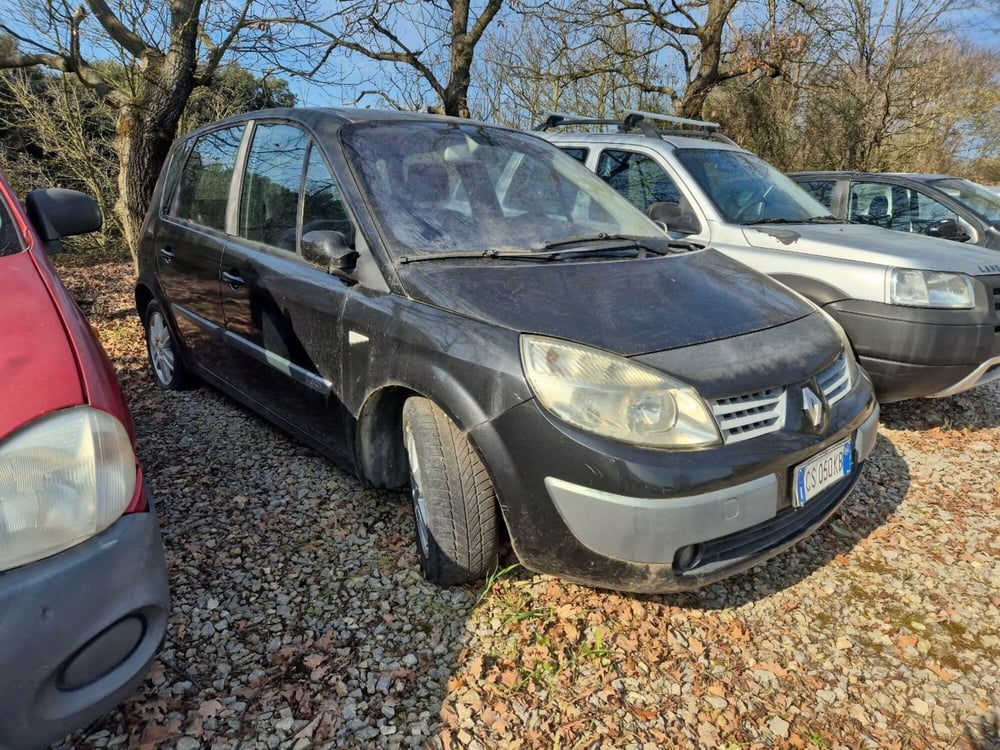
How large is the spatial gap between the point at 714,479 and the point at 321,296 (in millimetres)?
1734

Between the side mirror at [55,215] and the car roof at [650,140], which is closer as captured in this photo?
the side mirror at [55,215]

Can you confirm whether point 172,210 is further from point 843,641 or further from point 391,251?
point 843,641

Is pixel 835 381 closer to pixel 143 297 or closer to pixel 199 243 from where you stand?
pixel 199 243

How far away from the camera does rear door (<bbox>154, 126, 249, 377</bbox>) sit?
3615 mm

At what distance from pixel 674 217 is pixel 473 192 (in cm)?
196

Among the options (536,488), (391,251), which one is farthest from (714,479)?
(391,251)

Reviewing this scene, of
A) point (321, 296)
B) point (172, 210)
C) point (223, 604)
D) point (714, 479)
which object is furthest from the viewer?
point (172, 210)

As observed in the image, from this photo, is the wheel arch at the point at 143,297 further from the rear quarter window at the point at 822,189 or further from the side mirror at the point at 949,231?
the side mirror at the point at 949,231

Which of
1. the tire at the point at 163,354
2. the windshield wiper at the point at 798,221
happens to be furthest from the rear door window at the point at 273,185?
the windshield wiper at the point at 798,221

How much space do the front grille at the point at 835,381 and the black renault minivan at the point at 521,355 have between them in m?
0.01

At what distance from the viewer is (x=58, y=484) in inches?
55.7

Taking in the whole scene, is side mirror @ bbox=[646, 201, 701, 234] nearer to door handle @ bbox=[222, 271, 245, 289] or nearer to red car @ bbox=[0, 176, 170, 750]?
door handle @ bbox=[222, 271, 245, 289]

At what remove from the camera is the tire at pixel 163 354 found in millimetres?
4496

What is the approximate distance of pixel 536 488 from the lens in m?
2.06
